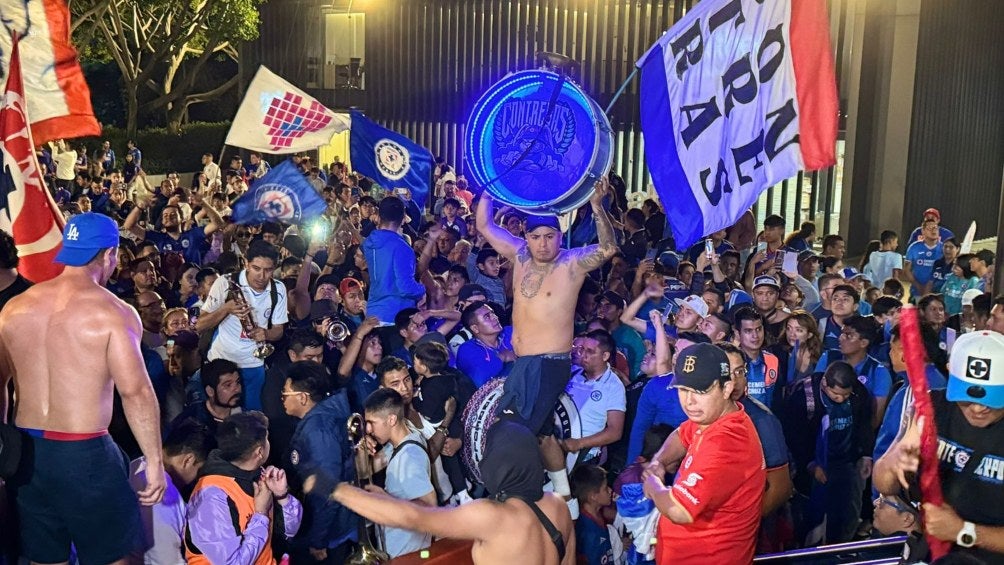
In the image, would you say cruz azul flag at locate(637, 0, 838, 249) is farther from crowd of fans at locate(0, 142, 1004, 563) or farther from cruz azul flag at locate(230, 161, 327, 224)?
cruz azul flag at locate(230, 161, 327, 224)

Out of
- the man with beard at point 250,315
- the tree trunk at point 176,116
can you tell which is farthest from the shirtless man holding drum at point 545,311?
the tree trunk at point 176,116

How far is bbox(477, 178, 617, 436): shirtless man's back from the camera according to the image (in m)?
6.37

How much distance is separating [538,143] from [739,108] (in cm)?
142

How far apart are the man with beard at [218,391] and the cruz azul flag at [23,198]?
1.23 meters

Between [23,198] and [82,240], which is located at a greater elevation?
[23,198]

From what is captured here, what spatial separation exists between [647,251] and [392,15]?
14.9m

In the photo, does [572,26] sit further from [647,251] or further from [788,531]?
[788,531]

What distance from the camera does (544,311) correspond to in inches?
263

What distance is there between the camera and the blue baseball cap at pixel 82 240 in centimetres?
482

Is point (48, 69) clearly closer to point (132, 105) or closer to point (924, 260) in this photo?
point (924, 260)

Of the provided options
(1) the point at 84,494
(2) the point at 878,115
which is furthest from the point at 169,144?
(1) the point at 84,494

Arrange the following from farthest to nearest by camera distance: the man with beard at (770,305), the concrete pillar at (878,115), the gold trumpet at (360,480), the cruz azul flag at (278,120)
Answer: the concrete pillar at (878,115)
the cruz azul flag at (278,120)
the man with beard at (770,305)
the gold trumpet at (360,480)

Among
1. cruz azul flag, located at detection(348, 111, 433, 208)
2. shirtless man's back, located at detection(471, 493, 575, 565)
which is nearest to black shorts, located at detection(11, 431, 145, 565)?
shirtless man's back, located at detection(471, 493, 575, 565)

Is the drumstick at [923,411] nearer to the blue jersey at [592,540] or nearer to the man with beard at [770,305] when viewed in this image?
the blue jersey at [592,540]
